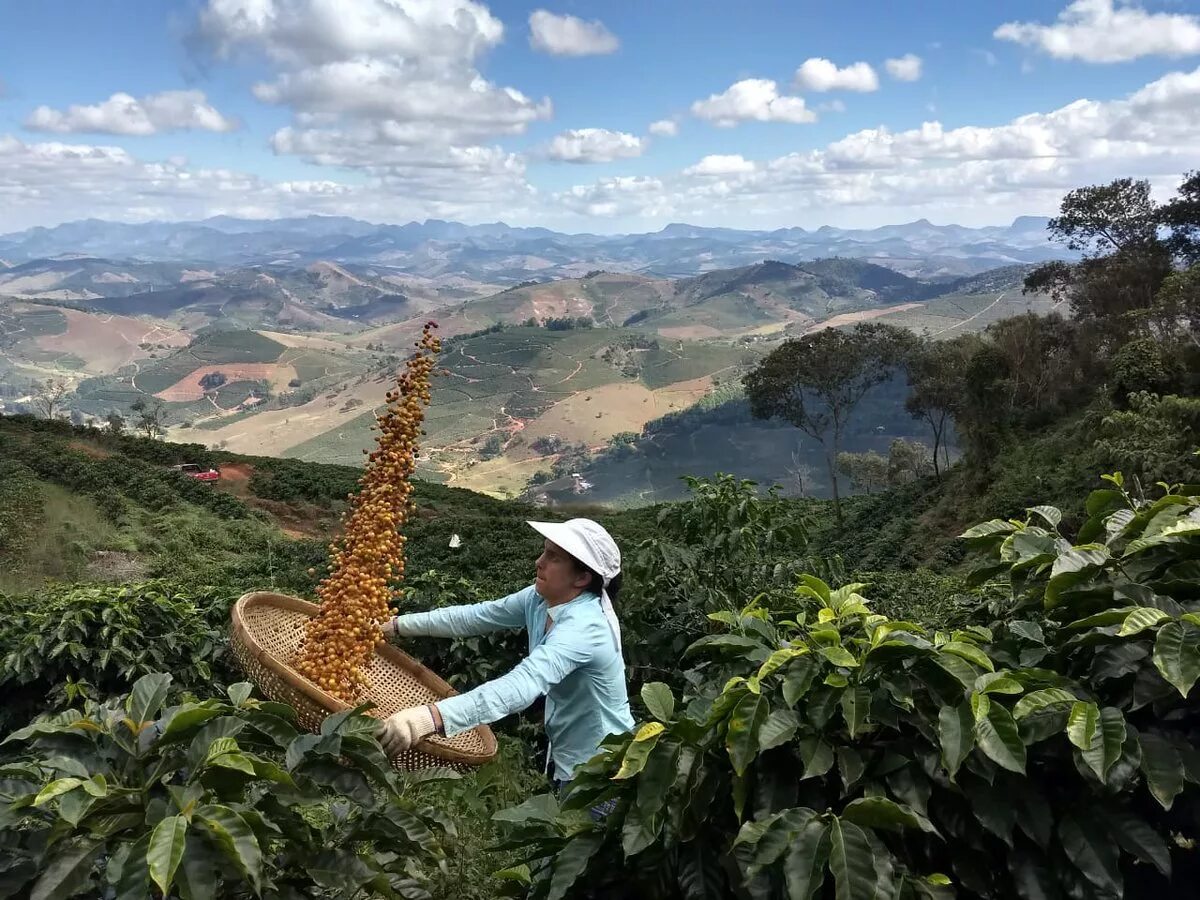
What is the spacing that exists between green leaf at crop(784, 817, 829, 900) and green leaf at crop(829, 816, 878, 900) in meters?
0.02

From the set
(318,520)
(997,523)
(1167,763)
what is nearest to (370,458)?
(997,523)

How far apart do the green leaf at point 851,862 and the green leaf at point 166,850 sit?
3.39 ft

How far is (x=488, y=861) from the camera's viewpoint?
2846mm

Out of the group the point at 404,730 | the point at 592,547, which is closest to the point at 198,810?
the point at 404,730

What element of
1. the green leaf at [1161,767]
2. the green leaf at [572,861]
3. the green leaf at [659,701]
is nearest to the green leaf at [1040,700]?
the green leaf at [1161,767]

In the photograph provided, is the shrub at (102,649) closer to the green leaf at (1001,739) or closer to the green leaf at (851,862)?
the green leaf at (851,862)

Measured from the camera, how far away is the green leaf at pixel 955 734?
139 cm

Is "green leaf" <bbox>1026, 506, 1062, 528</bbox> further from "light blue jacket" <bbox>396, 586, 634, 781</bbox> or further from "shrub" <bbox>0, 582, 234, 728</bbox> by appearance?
"shrub" <bbox>0, 582, 234, 728</bbox>

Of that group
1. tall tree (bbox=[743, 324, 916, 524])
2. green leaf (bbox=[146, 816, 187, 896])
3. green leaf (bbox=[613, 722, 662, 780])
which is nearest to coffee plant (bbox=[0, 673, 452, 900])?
green leaf (bbox=[146, 816, 187, 896])

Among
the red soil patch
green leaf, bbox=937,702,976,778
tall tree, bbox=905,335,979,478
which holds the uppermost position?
green leaf, bbox=937,702,976,778

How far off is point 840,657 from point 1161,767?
560 mm

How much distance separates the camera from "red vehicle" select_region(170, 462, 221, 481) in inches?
952

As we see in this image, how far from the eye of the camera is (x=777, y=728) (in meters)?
1.48

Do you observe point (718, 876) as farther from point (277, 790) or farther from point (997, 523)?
point (997, 523)
